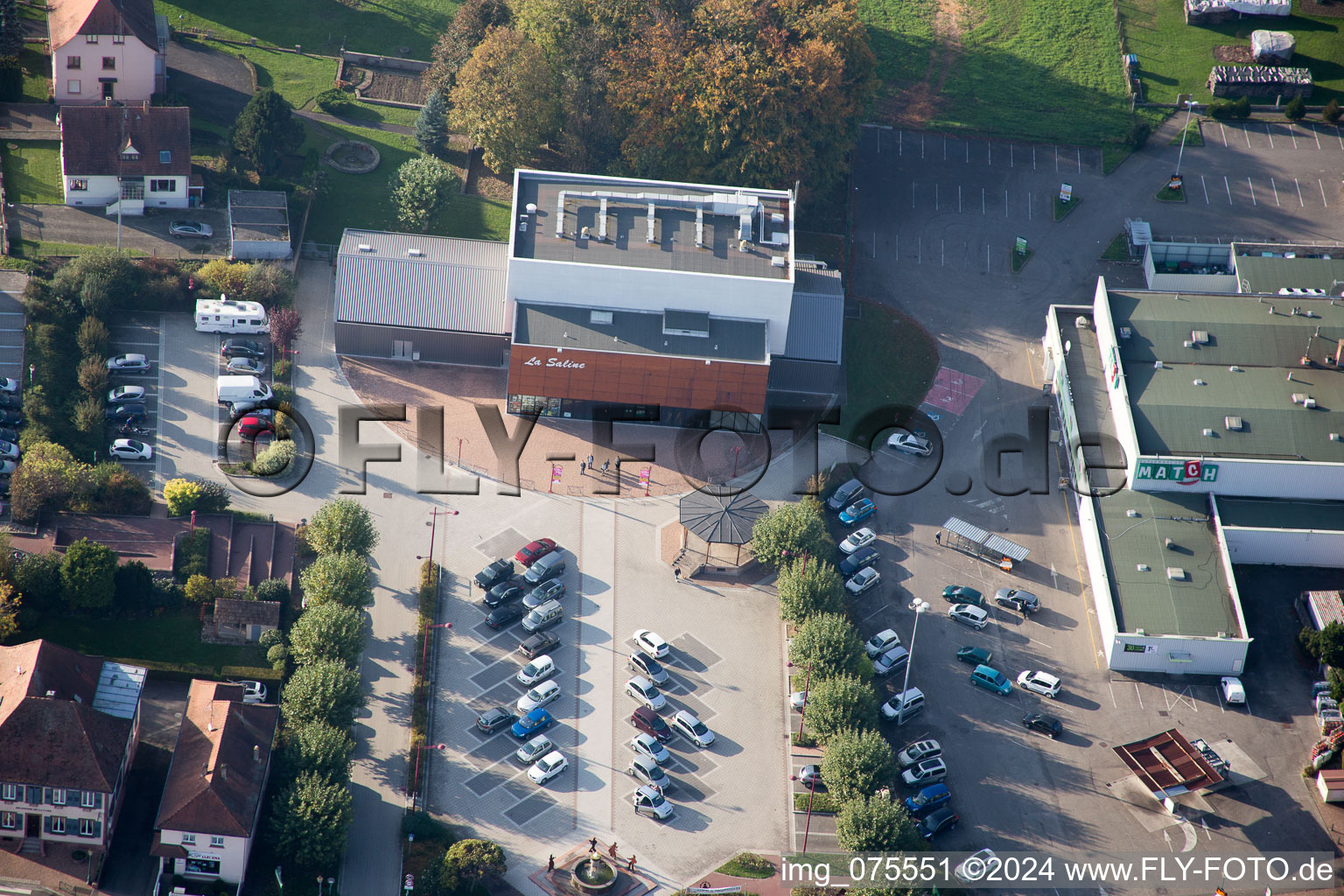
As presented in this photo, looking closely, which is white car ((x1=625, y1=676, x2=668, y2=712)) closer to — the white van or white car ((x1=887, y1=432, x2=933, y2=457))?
white car ((x1=887, y1=432, x2=933, y2=457))

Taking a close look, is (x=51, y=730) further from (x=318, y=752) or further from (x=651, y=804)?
(x=651, y=804)

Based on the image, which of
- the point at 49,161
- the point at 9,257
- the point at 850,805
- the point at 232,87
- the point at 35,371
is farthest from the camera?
the point at 232,87

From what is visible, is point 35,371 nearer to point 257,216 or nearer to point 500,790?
point 257,216

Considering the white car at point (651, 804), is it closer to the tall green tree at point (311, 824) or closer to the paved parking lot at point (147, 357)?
the tall green tree at point (311, 824)

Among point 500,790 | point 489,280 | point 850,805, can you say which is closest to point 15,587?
point 500,790

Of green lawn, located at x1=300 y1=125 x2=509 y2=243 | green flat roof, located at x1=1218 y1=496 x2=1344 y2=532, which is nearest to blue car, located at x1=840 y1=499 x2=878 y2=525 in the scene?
green flat roof, located at x1=1218 y1=496 x2=1344 y2=532
